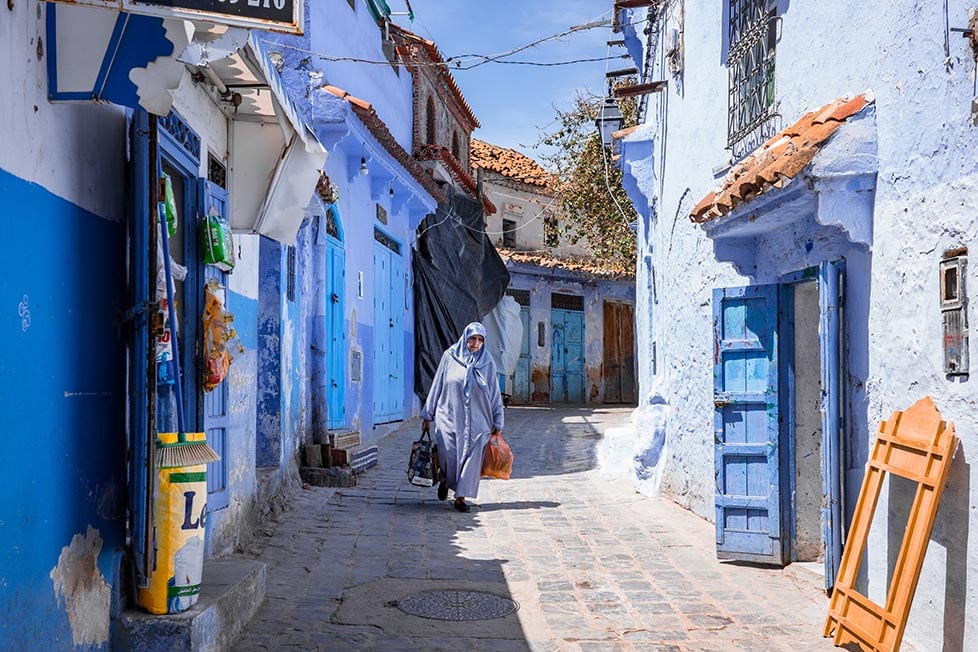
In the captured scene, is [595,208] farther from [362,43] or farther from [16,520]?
[16,520]

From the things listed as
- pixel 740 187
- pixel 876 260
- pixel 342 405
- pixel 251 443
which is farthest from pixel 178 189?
pixel 342 405

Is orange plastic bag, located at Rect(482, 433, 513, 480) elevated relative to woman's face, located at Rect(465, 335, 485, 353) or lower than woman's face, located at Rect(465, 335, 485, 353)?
lower

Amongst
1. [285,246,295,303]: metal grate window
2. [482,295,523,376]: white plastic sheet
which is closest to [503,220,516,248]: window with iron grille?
[482,295,523,376]: white plastic sheet

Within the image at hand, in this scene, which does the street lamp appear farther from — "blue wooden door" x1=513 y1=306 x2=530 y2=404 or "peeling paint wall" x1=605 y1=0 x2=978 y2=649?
"blue wooden door" x1=513 y1=306 x2=530 y2=404

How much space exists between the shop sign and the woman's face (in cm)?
579

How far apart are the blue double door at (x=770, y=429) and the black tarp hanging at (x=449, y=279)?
428 inches

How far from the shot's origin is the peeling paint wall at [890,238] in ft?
Result: 14.0

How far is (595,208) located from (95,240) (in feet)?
49.5

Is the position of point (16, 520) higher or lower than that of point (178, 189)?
lower

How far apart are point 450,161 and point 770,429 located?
12.9 meters

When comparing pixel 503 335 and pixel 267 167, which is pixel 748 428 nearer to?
pixel 267 167

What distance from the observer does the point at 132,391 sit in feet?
13.4

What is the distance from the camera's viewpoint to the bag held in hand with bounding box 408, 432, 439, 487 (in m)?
8.76

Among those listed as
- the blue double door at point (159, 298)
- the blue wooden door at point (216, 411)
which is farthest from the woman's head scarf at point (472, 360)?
the blue double door at point (159, 298)
